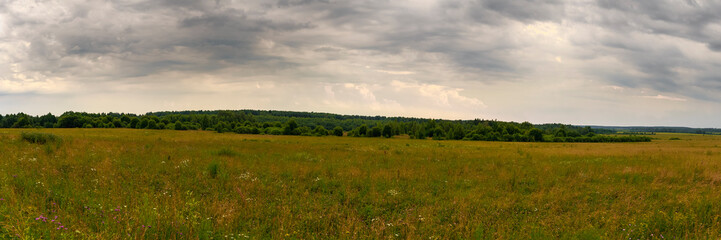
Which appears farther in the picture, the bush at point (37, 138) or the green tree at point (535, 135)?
the green tree at point (535, 135)

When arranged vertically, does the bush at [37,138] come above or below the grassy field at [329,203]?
above

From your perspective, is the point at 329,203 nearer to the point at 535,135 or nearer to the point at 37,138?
the point at 37,138

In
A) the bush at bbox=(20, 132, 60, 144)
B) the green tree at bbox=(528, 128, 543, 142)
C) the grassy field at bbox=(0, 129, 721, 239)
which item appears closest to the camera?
the grassy field at bbox=(0, 129, 721, 239)

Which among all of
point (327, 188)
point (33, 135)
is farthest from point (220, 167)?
point (33, 135)

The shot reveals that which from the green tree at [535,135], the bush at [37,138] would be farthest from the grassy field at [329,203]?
the green tree at [535,135]

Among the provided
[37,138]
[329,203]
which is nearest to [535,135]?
[329,203]

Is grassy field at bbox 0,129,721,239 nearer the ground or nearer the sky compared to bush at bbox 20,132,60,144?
nearer the ground

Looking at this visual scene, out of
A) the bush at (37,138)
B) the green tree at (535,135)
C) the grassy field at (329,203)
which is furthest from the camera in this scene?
the green tree at (535,135)

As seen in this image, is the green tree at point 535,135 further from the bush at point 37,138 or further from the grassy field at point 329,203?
the bush at point 37,138

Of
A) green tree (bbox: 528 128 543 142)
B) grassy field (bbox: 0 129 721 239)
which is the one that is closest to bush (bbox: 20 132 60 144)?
grassy field (bbox: 0 129 721 239)

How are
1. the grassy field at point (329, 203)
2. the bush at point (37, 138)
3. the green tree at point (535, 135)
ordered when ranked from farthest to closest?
the green tree at point (535, 135), the bush at point (37, 138), the grassy field at point (329, 203)

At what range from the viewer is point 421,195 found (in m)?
8.34

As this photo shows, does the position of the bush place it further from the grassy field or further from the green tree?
the green tree

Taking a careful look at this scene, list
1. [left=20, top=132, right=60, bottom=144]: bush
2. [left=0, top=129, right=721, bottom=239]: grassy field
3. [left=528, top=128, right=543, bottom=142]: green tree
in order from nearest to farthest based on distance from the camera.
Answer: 1. [left=0, top=129, right=721, bottom=239]: grassy field
2. [left=20, top=132, right=60, bottom=144]: bush
3. [left=528, top=128, right=543, bottom=142]: green tree
